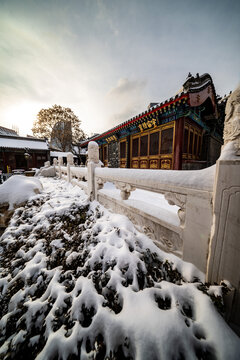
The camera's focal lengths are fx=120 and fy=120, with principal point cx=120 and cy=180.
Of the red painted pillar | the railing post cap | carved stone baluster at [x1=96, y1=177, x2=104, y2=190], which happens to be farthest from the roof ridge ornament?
the red painted pillar

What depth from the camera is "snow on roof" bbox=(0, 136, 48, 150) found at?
17516 mm

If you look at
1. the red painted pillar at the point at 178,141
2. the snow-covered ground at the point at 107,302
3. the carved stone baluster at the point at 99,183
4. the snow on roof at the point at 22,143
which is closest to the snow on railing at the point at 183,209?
the snow-covered ground at the point at 107,302

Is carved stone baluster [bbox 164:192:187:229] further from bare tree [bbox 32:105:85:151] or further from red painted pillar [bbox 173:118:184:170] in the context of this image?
bare tree [bbox 32:105:85:151]

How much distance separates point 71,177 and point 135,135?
4797mm

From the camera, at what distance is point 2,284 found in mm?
2168

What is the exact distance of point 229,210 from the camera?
1271mm

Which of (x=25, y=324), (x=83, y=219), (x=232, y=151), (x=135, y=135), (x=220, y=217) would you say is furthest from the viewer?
(x=135, y=135)

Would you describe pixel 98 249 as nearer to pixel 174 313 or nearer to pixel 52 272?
pixel 52 272

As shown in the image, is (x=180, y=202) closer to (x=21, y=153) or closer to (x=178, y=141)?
(x=178, y=141)

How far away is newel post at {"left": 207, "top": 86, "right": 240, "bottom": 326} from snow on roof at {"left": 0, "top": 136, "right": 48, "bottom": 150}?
74.9 feet

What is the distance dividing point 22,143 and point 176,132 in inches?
903

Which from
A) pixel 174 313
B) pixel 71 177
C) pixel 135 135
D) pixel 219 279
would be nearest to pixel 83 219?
pixel 174 313

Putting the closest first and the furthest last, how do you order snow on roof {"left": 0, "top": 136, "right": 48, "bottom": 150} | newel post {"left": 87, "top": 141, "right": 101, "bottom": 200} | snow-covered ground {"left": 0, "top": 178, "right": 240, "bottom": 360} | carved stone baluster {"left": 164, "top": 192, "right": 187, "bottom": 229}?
1. snow-covered ground {"left": 0, "top": 178, "right": 240, "bottom": 360}
2. carved stone baluster {"left": 164, "top": 192, "right": 187, "bottom": 229}
3. newel post {"left": 87, "top": 141, "right": 101, "bottom": 200}
4. snow on roof {"left": 0, "top": 136, "right": 48, "bottom": 150}

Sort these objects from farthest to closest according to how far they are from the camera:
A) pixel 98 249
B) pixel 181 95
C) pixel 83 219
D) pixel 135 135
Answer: pixel 135 135
pixel 181 95
pixel 83 219
pixel 98 249
